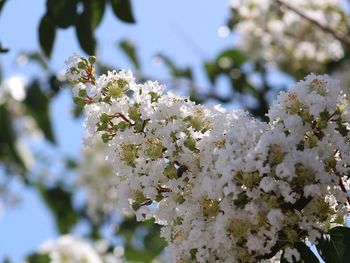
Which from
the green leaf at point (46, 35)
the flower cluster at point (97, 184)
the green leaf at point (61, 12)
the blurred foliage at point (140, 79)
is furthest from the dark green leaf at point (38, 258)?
the green leaf at point (61, 12)

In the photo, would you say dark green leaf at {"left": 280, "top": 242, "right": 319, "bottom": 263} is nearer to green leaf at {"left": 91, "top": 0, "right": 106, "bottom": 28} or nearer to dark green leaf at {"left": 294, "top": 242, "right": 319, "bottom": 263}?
dark green leaf at {"left": 294, "top": 242, "right": 319, "bottom": 263}

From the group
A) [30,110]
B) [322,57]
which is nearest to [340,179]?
[30,110]

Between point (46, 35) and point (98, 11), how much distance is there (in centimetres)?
16

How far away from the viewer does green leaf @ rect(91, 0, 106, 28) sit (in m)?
1.95

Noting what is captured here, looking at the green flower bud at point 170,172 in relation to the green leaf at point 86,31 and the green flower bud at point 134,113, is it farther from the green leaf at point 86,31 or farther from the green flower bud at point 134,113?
→ the green leaf at point 86,31

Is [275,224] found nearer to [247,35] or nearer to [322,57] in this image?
[322,57]

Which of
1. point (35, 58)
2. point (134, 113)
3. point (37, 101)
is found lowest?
point (134, 113)

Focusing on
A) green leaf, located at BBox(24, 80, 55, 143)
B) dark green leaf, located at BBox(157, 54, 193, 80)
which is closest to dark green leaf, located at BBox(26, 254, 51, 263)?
green leaf, located at BBox(24, 80, 55, 143)

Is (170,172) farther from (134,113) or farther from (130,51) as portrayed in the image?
(130,51)

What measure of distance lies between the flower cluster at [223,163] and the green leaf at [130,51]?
2.72 meters

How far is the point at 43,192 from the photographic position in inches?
157

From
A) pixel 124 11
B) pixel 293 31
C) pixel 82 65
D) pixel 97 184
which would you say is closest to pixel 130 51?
pixel 97 184

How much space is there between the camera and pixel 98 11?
196cm

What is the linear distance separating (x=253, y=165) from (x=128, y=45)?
309 cm
